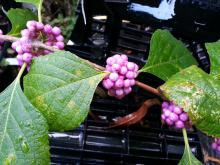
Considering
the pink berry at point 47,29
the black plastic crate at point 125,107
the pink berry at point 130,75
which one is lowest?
the black plastic crate at point 125,107

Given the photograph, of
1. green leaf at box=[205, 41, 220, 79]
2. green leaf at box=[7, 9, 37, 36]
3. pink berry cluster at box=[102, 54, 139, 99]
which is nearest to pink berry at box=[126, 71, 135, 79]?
pink berry cluster at box=[102, 54, 139, 99]

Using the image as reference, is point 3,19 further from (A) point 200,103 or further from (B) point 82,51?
(A) point 200,103

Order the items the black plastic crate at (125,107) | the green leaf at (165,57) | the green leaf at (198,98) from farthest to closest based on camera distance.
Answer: the black plastic crate at (125,107) → the green leaf at (165,57) → the green leaf at (198,98)

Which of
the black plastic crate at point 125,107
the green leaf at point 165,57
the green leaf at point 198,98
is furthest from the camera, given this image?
the black plastic crate at point 125,107

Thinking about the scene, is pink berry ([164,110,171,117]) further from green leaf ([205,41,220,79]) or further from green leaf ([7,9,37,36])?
green leaf ([7,9,37,36])

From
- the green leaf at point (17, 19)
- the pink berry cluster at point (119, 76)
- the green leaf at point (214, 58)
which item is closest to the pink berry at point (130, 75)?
the pink berry cluster at point (119, 76)

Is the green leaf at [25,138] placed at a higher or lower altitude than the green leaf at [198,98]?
lower

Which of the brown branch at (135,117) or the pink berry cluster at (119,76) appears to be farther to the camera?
the brown branch at (135,117)

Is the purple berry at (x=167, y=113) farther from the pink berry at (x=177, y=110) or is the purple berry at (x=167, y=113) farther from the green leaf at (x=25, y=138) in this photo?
the green leaf at (x=25, y=138)
